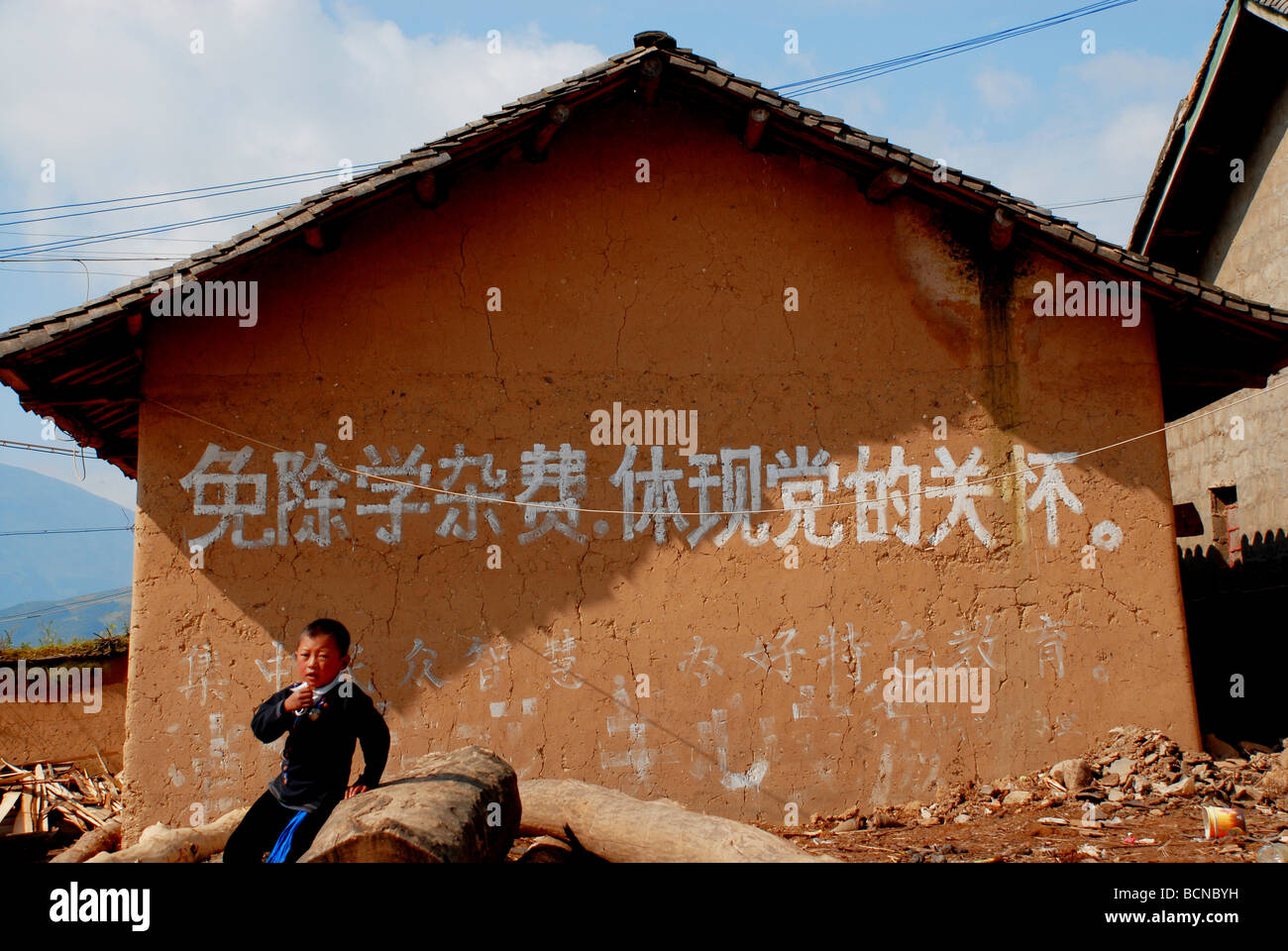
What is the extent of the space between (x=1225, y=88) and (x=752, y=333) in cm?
723

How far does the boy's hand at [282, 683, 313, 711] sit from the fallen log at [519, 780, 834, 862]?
6.57ft

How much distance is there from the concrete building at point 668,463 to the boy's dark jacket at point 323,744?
2810 millimetres

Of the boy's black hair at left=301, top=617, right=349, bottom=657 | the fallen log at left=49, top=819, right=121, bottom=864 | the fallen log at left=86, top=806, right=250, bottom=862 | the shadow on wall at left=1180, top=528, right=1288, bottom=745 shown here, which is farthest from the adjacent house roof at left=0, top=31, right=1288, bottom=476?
the boy's black hair at left=301, top=617, right=349, bottom=657

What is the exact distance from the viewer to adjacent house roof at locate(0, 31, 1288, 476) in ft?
22.6

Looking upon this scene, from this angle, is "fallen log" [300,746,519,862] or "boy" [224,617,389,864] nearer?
"fallen log" [300,746,519,862]

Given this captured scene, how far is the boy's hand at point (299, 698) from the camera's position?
4344 mm

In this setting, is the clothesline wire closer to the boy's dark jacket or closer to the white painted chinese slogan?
the white painted chinese slogan

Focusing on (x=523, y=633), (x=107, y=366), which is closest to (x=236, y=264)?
(x=107, y=366)

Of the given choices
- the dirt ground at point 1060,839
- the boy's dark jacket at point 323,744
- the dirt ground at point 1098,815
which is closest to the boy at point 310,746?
the boy's dark jacket at point 323,744

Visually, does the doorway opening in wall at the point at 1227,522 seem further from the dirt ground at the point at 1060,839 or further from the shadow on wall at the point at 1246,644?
the dirt ground at the point at 1060,839

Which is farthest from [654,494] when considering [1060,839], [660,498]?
[1060,839]

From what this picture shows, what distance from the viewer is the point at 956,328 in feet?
25.8

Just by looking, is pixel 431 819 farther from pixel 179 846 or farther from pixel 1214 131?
pixel 1214 131

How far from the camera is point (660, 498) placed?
25.1 ft
